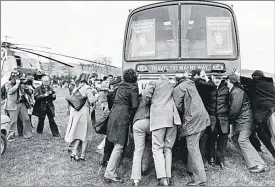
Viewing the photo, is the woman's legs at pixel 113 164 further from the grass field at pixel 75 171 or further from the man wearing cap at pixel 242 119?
the man wearing cap at pixel 242 119

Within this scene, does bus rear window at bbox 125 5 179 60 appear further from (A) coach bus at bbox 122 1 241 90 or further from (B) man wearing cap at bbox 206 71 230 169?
(B) man wearing cap at bbox 206 71 230 169

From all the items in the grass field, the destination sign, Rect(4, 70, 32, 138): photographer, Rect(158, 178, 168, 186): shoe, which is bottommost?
the grass field

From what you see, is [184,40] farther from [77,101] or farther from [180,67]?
[77,101]

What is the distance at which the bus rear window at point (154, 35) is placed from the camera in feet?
22.3

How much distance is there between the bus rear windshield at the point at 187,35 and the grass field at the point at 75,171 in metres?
2.30

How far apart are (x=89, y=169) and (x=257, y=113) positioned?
346cm

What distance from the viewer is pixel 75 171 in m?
5.99

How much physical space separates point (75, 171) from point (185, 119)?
2388mm

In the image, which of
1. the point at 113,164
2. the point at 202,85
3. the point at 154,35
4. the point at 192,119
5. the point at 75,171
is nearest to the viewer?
the point at 192,119

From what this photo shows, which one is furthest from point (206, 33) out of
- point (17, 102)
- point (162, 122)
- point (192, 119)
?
point (17, 102)

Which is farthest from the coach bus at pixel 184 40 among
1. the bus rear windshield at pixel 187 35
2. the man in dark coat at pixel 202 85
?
the man in dark coat at pixel 202 85

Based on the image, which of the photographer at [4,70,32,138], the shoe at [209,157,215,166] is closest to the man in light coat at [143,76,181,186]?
the shoe at [209,157,215,166]

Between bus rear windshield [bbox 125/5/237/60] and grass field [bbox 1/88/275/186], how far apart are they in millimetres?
2300

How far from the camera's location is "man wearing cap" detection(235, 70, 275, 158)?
5.97 meters
